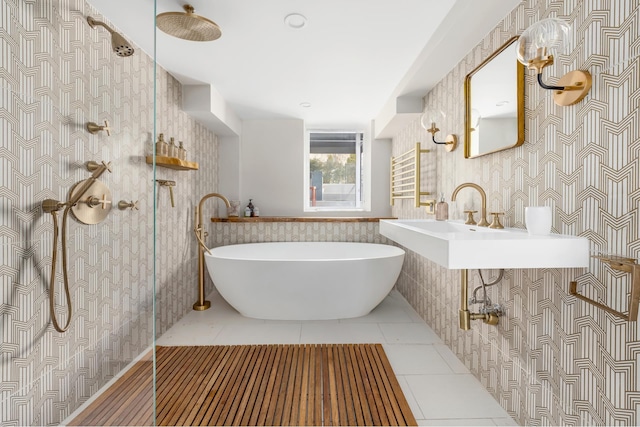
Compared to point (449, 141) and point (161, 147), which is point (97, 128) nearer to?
point (161, 147)

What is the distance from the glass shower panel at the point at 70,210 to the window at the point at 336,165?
3127mm

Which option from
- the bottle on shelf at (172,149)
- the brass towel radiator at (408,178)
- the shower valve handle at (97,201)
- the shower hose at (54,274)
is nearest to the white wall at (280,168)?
the brass towel radiator at (408,178)

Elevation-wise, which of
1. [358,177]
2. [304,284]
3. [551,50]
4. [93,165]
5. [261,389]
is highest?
[551,50]

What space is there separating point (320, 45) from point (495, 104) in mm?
1162

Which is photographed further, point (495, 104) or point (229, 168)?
point (229, 168)

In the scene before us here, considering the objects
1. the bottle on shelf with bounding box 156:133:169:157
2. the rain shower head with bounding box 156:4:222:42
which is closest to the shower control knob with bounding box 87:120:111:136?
the rain shower head with bounding box 156:4:222:42

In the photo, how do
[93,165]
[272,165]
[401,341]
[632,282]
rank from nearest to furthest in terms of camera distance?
→ 1. [632,282]
2. [93,165]
3. [401,341]
4. [272,165]

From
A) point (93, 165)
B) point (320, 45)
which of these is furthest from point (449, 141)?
point (93, 165)

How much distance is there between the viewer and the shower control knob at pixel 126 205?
1.14 metres

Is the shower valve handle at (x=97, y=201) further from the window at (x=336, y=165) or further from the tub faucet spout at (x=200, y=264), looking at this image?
the window at (x=336, y=165)

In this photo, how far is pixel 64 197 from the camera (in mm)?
938

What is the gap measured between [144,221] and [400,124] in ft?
8.93

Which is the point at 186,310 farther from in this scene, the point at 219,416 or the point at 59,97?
the point at 59,97

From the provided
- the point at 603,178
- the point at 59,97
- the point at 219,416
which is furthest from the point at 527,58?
the point at 219,416
